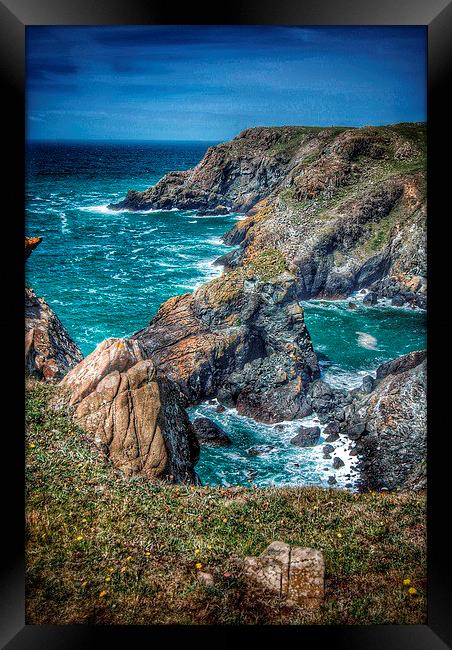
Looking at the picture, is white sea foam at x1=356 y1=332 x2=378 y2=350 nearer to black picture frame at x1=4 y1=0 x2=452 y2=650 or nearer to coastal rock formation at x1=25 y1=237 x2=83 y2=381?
black picture frame at x1=4 y1=0 x2=452 y2=650

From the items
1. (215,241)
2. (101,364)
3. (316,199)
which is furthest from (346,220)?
(101,364)

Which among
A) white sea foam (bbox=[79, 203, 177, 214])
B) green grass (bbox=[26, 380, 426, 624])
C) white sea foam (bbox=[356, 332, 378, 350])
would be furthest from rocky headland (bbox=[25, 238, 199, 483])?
white sea foam (bbox=[356, 332, 378, 350])

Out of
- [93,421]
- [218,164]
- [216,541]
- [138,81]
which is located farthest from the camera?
[218,164]

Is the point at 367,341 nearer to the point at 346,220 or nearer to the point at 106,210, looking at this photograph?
the point at 346,220

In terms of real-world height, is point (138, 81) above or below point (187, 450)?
above

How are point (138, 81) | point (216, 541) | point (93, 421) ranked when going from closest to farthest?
point (216, 541), point (93, 421), point (138, 81)
